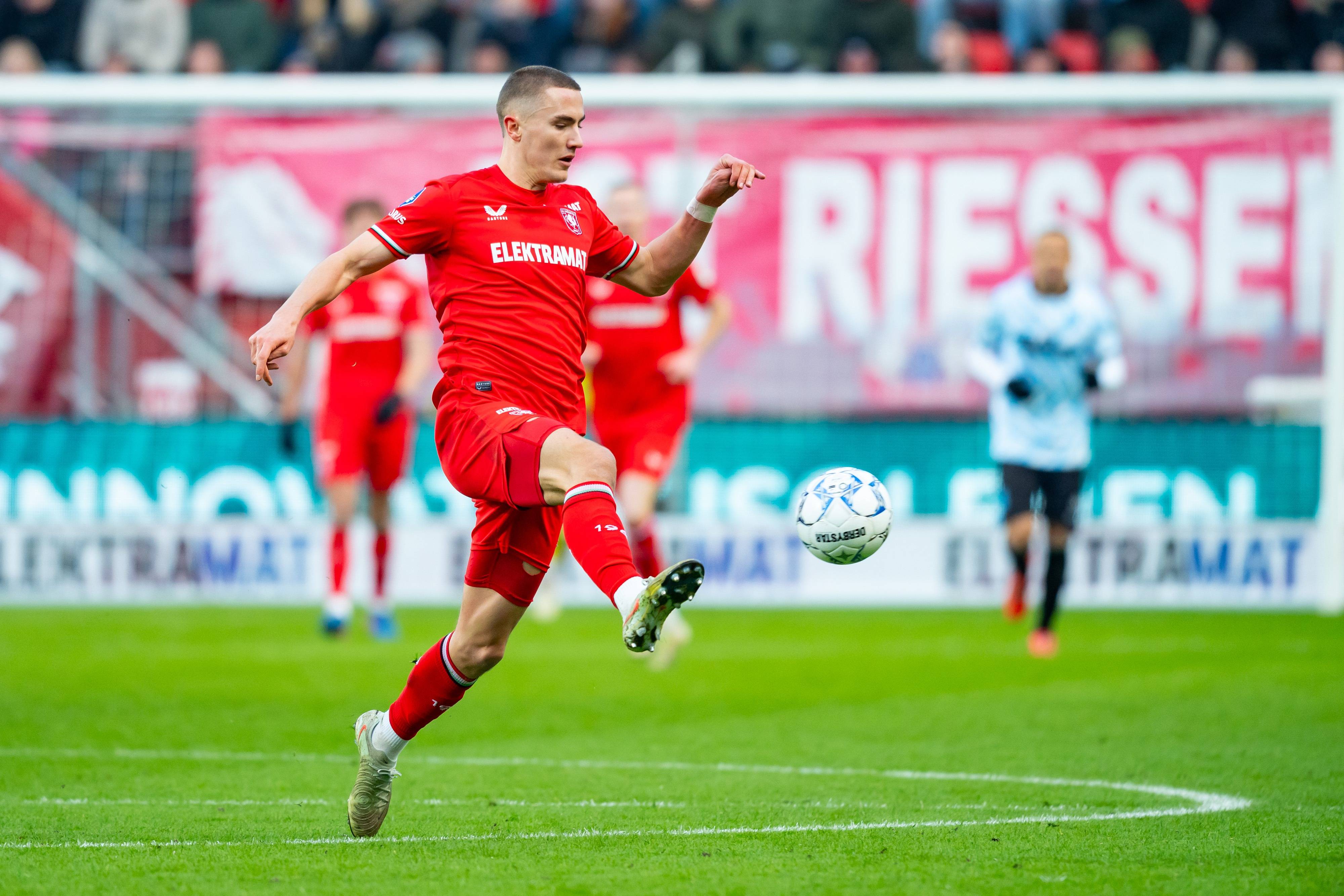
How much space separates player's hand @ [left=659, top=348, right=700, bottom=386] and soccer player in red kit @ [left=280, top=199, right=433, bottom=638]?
5.34 feet

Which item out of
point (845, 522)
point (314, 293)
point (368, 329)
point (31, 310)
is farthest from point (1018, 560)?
point (31, 310)

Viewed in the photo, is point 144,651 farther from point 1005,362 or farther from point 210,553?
point 1005,362

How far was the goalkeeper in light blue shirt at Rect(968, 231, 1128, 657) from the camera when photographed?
35.6ft

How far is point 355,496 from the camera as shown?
Answer: 1169 cm

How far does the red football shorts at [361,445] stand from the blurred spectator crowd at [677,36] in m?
5.82

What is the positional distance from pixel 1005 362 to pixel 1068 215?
4.05 metres

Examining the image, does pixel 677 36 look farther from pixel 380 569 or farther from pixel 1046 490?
pixel 1046 490

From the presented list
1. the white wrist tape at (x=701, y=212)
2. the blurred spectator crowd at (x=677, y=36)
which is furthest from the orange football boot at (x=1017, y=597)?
the white wrist tape at (x=701, y=212)

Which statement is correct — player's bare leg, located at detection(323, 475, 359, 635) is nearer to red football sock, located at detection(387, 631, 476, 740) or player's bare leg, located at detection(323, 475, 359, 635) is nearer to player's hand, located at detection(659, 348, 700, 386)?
player's hand, located at detection(659, 348, 700, 386)

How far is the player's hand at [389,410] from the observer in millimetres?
11430

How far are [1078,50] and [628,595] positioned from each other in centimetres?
1379

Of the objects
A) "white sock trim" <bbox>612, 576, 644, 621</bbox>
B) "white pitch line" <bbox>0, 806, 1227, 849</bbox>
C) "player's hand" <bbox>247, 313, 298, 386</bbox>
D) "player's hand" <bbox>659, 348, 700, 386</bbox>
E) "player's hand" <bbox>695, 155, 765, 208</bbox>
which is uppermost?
"player's hand" <bbox>695, 155, 765, 208</bbox>

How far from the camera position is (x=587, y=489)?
482 centimetres

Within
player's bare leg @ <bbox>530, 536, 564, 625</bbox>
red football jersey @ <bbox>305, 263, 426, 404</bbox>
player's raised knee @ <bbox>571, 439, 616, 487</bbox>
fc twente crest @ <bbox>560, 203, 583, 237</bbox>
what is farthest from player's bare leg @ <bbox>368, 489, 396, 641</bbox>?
player's raised knee @ <bbox>571, 439, 616, 487</bbox>
